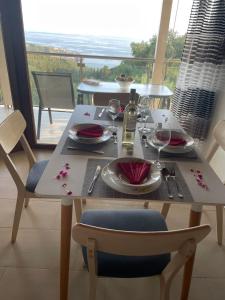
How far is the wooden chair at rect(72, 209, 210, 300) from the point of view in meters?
0.71

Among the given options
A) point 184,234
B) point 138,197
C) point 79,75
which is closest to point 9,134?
point 138,197

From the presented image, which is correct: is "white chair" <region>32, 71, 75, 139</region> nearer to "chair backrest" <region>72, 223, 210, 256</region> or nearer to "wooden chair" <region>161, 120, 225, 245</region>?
"wooden chair" <region>161, 120, 225, 245</region>

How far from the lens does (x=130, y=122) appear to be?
4.18 ft

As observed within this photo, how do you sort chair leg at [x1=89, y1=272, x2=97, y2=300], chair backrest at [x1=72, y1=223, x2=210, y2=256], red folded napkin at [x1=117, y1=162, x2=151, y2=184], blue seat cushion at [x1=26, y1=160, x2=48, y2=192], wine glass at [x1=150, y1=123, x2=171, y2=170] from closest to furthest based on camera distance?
chair backrest at [x1=72, y1=223, x2=210, y2=256] → chair leg at [x1=89, y1=272, x2=97, y2=300] → red folded napkin at [x1=117, y1=162, x2=151, y2=184] → wine glass at [x1=150, y1=123, x2=171, y2=170] → blue seat cushion at [x1=26, y1=160, x2=48, y2=192]

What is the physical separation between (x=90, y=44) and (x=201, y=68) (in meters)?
1.21

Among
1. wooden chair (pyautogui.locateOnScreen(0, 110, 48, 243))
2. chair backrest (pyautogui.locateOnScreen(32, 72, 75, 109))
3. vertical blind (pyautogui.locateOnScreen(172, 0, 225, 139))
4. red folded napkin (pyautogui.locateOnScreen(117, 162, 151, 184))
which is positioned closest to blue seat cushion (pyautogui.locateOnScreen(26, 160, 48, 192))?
wooden chair (pyautogui.locateOnScreen(0, 110, 48, 243))

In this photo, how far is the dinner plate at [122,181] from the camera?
95 cm

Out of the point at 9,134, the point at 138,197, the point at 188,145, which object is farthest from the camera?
the point at 9,134

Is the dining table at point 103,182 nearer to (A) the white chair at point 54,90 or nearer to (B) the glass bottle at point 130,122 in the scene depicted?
(B) the glass bottle at point 130,122

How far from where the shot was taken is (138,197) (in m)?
0.93

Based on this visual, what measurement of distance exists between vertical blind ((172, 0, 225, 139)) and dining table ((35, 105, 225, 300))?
1.08 m

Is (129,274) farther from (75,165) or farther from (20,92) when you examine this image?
(20,92)

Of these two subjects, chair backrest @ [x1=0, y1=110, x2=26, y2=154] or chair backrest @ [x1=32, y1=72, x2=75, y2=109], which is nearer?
chair backrest @ [x1=0, y1=110, x2=26, y2=154]

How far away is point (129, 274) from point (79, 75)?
90.1 inches
